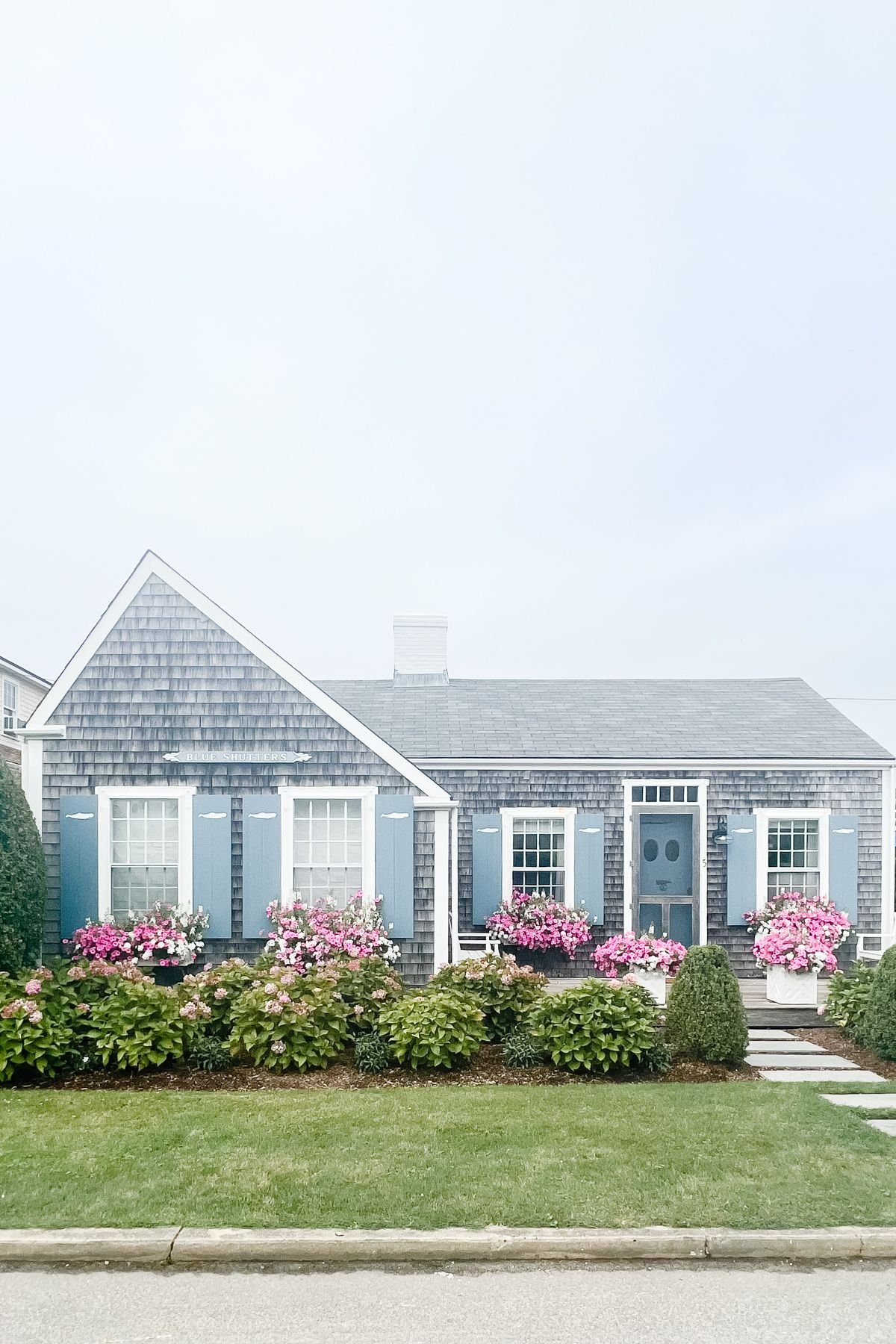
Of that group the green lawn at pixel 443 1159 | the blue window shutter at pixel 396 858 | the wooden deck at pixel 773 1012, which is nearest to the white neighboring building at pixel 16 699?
the blue window shutter at pixel 396 858

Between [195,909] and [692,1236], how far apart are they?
7.80 m

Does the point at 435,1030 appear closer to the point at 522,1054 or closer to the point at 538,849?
the point at 522,1054

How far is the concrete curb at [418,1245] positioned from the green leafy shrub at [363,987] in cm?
433

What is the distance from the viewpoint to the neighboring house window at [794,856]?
14.3 meters

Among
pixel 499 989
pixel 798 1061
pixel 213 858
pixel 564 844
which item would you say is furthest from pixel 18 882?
pixel 798 1061

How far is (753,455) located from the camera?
24266 millimetres

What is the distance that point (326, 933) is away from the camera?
11391 mm

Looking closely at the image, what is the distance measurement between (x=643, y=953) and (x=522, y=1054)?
3.65 metres

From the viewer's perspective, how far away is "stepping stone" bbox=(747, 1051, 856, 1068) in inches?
370

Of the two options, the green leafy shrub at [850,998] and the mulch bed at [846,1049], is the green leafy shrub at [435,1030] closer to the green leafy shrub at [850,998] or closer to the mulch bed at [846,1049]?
the mulch bed at [846,1049]

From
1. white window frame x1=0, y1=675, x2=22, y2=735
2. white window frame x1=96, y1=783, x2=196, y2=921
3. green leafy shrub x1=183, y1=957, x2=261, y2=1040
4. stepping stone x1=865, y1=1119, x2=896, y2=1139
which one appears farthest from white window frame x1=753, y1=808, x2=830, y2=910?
white window frame x1=0, y1=675, x2=22, y2=735

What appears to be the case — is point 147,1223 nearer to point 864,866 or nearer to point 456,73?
point 864,866

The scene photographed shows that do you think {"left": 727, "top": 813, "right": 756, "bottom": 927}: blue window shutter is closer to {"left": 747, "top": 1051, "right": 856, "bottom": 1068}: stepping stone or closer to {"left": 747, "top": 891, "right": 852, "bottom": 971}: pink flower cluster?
{"left": 747, "top": 891, "right": 852, "bottom": 971}: pink flower cluster

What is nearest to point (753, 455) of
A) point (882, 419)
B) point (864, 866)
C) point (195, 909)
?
point (882, 419)
